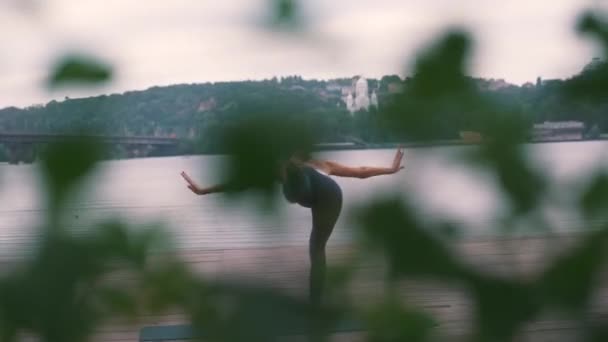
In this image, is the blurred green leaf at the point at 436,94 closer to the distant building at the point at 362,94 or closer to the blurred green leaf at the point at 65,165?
the distant building at the point at 362,94

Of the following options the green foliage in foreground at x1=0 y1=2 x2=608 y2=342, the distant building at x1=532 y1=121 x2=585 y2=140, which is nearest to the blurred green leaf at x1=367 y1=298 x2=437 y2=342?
the green foliage in foreground at x1=0 y1=2 x2=608 y2=342

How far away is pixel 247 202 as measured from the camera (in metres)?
0.36

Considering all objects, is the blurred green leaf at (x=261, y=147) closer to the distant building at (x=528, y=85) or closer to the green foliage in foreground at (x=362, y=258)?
the green foliage in foreground at (x=362, y=258)

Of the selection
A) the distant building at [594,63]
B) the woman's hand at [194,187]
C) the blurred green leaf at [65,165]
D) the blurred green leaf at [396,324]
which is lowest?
the blurred green leaf at [396,324]


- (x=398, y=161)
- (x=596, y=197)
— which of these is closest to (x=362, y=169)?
(x=398, y=161)

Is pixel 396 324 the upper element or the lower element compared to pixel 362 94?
lower

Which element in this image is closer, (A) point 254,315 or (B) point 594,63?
(A) point 254,315

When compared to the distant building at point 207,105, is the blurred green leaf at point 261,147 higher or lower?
lower

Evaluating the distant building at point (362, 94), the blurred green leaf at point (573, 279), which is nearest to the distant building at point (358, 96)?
the distant building at point (362, 94)

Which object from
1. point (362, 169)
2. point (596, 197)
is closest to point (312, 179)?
point (362, 169)

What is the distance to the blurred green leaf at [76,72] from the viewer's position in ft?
1.28

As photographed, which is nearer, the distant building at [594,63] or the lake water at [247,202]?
the lake water at [247,202]

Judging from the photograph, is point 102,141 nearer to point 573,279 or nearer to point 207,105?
point 207,105

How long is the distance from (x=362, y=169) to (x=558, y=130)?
0.36ft
